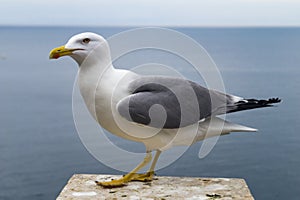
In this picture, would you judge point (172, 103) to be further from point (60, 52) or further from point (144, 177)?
point (60, 52)

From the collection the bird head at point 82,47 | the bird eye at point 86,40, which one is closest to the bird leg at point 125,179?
the bird head at point 82,47

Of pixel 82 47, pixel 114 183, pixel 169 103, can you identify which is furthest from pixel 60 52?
pixel 114 183

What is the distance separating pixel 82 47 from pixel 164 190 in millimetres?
1334

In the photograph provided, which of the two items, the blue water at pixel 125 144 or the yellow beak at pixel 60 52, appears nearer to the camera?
the yellow beak at pixel 60 52

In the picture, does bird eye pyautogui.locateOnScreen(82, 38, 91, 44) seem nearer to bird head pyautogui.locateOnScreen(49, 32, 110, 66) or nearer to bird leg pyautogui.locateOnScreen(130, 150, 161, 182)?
bird head pyautogui.locateOnScreen(49, 32, 110, 66)

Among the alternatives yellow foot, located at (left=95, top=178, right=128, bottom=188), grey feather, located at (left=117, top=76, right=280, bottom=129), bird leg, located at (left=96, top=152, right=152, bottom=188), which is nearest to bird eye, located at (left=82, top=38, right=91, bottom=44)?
grey feather, located at (left=117, top=76, right=280, bottom=129)

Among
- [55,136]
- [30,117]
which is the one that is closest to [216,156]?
[55,136]

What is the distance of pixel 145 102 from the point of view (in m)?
3.79

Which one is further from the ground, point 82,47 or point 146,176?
point 82,47

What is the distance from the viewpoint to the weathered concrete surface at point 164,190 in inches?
154

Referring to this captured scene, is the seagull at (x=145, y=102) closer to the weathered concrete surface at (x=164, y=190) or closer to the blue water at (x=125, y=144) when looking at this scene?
the weathered concrete surface at (x=164, y=190)

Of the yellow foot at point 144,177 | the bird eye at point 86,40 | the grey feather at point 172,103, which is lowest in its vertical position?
the yellow foot at point 144,177

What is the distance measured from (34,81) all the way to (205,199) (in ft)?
104

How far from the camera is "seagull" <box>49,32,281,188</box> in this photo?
379 centimetres
